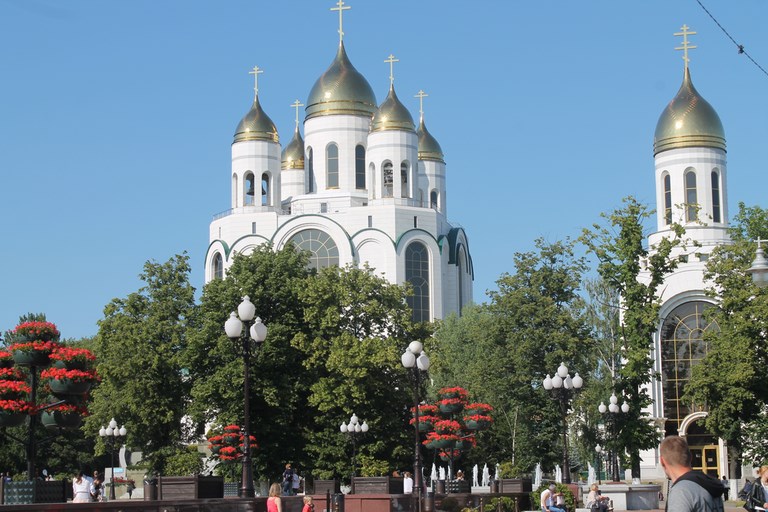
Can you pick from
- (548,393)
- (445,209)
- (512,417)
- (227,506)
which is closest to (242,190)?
(445,209)

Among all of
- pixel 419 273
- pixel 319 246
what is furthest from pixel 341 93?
pixel 419 273

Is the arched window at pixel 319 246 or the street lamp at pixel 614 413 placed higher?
the arched window at pixel 319 246

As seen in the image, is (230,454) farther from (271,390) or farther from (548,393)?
(548,393)

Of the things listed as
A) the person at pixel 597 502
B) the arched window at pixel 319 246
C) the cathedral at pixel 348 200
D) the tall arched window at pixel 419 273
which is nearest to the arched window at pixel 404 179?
the cathedral at pixel 348 200

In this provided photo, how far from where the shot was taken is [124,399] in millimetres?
47156

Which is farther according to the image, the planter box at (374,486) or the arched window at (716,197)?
the arched window at (716,197)

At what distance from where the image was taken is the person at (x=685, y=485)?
7.24 meters

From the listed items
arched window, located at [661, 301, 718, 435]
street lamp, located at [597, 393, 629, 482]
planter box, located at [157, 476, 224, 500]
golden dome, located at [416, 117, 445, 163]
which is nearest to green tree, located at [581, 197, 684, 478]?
street lamp, located at [597, 393, 629, 482]

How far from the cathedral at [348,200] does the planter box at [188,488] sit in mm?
41088

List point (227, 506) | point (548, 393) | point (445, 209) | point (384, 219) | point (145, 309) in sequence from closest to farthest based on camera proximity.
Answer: point (227, 506) → point (548, 393) → point (145, 309) → point (384, 219) → point (445, 209)

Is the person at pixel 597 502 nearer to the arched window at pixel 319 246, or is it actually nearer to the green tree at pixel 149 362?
the green tree at pixel 149 362

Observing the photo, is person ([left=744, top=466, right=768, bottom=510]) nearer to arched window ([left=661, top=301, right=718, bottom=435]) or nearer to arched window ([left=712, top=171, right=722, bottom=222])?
arched window ([left=661, top=301, right=718, bottom=435])

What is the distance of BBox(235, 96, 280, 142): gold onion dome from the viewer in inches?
2685

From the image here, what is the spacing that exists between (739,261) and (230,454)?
18879mm
